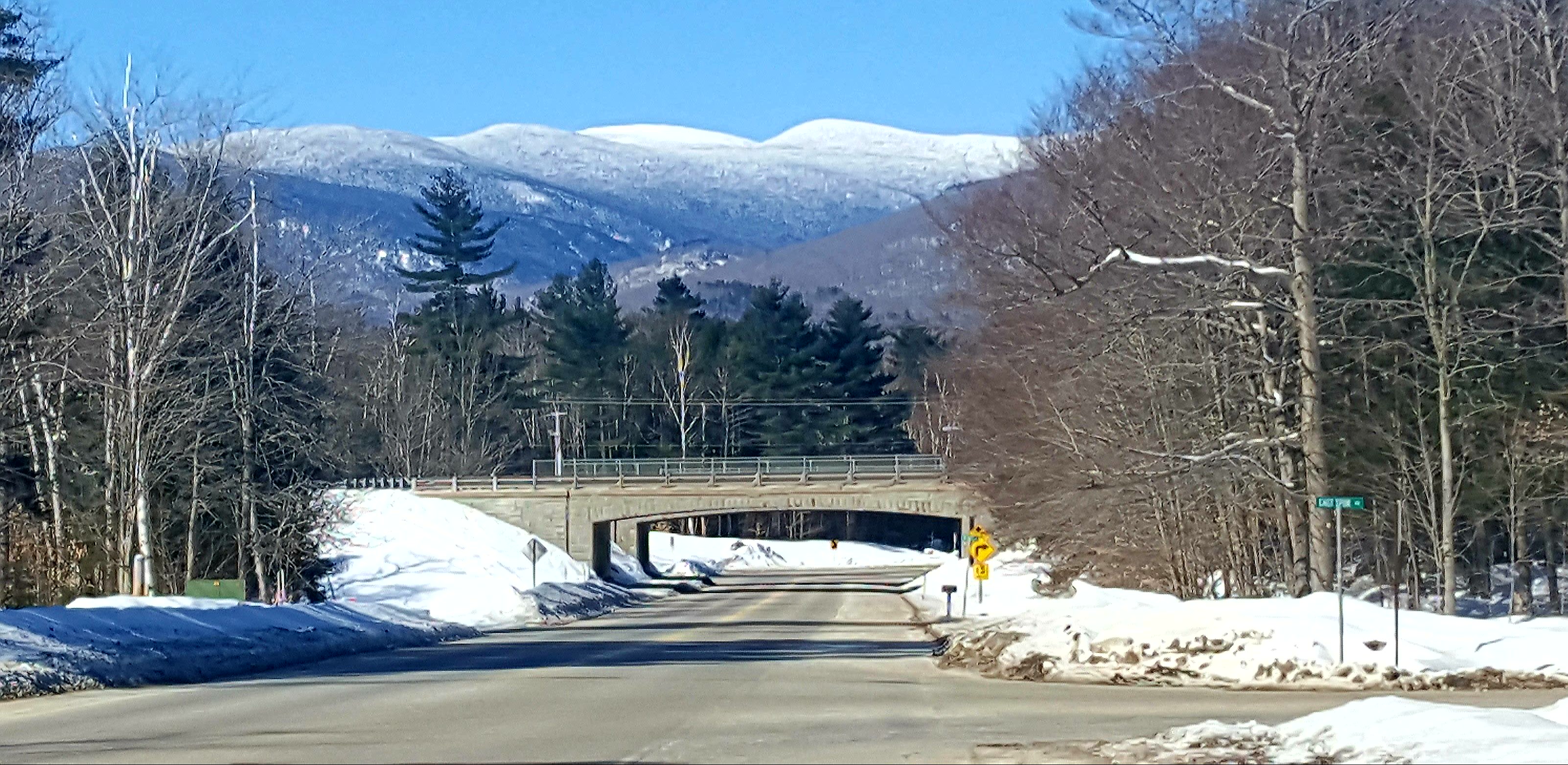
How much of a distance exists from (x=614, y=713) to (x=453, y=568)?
49080 millimetres

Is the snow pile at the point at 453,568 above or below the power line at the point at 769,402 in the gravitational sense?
below

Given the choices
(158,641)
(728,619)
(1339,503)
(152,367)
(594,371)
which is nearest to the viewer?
(1339,503)

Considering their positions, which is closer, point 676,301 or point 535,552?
point 535,552

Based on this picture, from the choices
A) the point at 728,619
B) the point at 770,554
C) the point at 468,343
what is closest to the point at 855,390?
the point at 770,554

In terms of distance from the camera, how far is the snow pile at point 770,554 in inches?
4149

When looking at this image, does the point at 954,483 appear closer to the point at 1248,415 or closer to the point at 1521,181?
the point at 1248,415

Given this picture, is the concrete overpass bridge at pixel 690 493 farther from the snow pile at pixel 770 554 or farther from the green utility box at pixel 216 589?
the green utility box at pixel 216 589

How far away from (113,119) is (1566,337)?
90.9 ft

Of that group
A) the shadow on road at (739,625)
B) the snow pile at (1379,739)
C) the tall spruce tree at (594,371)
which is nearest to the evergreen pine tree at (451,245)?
the tall spruce tree at (594,371)

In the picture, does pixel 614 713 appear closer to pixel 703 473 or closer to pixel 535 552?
pixel 535 552

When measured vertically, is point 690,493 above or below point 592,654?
above

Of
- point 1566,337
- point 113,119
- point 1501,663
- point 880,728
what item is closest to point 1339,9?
point 1566,337

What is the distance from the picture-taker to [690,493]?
242ft

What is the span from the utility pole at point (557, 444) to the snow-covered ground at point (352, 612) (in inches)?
176
